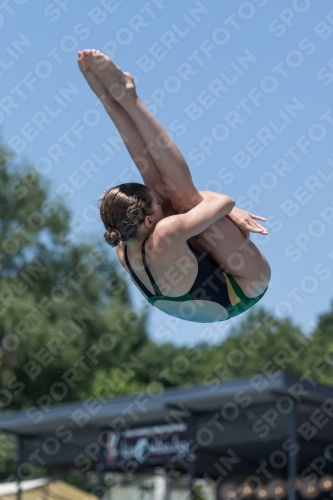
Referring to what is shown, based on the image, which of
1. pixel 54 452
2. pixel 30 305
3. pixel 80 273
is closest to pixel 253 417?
pixel 54 452

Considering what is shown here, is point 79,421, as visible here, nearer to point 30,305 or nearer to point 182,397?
point 182,397

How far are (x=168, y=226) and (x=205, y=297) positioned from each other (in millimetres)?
747

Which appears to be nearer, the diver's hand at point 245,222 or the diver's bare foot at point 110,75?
the diver's bare foot at point 110,75

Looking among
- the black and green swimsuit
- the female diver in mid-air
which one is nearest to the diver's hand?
the female diver in mid-air

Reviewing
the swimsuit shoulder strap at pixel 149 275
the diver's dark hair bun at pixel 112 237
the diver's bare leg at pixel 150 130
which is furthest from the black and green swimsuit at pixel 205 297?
the diver's bare leg at pixel 150 130

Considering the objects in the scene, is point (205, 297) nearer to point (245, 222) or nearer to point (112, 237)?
point (245, 222)

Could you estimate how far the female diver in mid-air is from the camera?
4953mm

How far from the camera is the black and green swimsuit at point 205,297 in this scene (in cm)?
529

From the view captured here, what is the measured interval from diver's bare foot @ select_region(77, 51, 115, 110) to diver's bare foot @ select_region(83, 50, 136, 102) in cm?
3

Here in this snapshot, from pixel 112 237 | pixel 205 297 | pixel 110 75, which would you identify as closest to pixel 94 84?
pixel 110 75

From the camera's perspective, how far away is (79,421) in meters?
17.4

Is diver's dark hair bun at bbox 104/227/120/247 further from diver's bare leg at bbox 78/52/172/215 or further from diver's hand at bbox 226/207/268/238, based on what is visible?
diver's hand at bbox 226/207/268/238

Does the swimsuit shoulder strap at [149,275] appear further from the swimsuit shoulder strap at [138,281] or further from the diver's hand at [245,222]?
the diver's hand at [245,222]

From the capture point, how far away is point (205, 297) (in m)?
5.44
